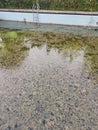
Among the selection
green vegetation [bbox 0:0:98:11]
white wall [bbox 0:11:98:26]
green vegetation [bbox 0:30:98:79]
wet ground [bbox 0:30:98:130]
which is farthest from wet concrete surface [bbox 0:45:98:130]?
green vegetation [bbox 0:0:98:11]

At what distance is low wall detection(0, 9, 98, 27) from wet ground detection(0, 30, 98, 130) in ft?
11.3

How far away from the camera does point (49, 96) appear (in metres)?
4.82

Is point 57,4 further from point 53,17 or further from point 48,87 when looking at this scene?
point 48,87

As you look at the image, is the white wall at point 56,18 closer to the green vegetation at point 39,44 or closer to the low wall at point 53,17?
the low wall at point 53,17

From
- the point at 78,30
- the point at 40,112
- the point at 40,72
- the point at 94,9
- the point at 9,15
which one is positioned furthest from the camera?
the point at 9,15

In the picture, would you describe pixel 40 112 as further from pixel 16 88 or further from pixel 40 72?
pixel 40 72

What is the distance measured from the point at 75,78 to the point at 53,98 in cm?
126

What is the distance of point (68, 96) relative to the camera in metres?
4.80

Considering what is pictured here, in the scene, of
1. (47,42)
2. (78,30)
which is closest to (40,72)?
(47,42)

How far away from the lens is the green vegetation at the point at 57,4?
13.2 meters

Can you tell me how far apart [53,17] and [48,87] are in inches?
333

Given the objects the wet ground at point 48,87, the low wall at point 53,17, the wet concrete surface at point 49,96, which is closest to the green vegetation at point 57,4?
the low wall at point 53,17

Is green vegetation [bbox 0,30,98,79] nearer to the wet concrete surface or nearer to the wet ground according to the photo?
the wet ground

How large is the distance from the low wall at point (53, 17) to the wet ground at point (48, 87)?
3.45 m
